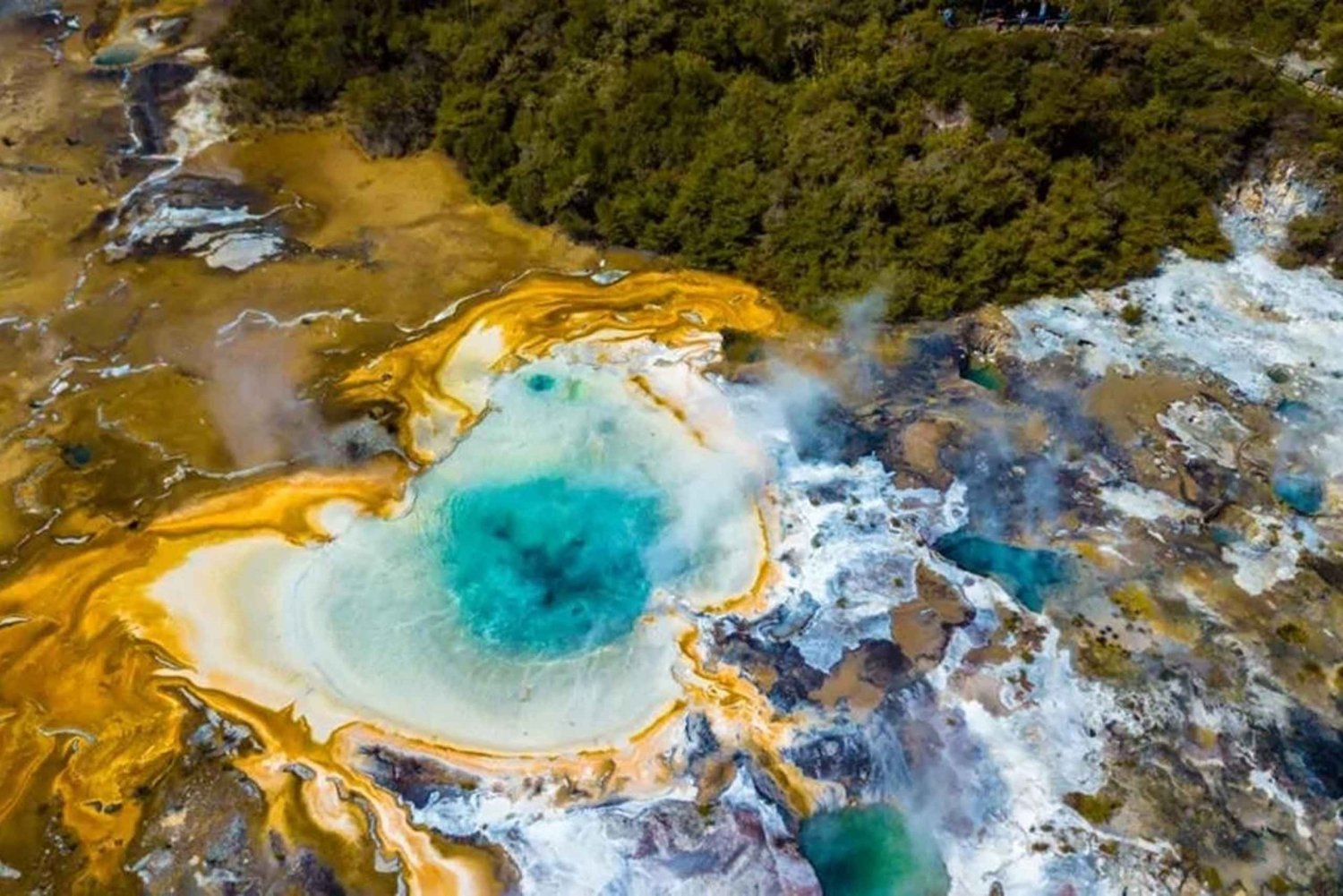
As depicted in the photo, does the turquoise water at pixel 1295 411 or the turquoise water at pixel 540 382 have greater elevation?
the turquoise water at pixel 1295 411

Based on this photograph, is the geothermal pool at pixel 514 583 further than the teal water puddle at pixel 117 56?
No

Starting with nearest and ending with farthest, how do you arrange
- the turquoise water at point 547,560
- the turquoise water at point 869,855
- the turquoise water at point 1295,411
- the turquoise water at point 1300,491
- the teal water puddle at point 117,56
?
the turquoise water at point 869,855, the turquoise water at point 547,560, the turquoise water at point 1300,491, the turquoise water at point 1295,411, the teal water puddle at point 117,56

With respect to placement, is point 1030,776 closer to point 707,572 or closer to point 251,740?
point 707,572

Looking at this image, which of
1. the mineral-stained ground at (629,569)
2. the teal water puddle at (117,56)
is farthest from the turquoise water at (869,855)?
the teal water puddle at (117,56)

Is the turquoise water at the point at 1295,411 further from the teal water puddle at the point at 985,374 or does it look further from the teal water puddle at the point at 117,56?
the teal water puddle at the point at 117,56

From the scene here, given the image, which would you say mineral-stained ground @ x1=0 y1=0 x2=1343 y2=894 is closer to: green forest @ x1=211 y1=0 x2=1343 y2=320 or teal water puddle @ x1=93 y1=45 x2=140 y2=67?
green forest @ x1=211 y1=0 x2=1343 y2=320

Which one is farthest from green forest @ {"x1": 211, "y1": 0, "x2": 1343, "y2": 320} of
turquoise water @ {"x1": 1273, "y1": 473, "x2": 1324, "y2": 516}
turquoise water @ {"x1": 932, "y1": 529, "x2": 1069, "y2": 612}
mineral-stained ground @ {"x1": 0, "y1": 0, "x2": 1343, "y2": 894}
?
turquoise water @ {"x1": 932, "y1": 529, "x2": 1069, "y2": 612}

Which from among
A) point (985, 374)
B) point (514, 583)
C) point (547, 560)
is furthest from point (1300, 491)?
point (514, 583)
